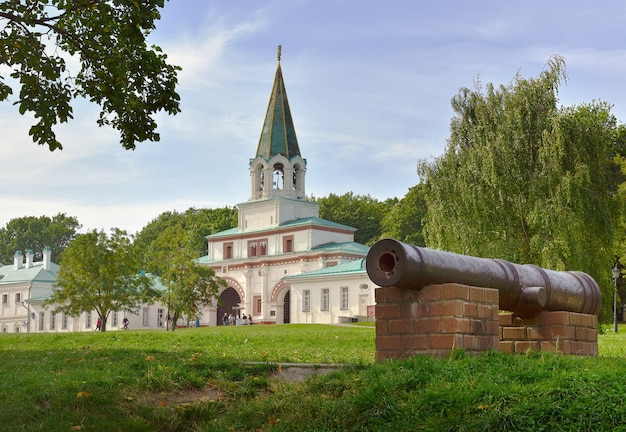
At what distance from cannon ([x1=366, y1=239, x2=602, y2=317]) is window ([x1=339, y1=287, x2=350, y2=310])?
4702cm

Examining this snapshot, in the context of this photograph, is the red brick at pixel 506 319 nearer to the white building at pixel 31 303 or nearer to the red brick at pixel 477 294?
the red brick at pixel 477 294

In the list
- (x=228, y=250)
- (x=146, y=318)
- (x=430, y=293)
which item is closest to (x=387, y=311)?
(x=430, y=293)

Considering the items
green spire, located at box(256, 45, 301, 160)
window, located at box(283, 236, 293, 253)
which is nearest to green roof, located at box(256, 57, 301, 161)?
green spire, located at box(256, 45, 301, 160)

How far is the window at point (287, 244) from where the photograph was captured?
6656 centimetres

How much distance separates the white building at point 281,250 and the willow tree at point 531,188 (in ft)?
87.1

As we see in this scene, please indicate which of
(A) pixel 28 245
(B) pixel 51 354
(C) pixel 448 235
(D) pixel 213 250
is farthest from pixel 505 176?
(A) pixel 28 245

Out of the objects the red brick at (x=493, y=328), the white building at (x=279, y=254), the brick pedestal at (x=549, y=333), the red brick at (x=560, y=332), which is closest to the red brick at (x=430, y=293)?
the red brick at (x=493, y=328)

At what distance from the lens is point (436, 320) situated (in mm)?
8523

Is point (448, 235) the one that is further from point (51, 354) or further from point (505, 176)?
point (51, 354)

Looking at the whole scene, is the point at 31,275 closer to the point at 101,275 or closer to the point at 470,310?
the point at 101,275

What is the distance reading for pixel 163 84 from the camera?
1055 cm

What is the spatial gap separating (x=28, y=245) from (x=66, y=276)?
72568 mm

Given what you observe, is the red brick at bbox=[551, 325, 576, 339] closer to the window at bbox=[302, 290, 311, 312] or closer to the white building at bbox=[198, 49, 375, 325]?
the white building at bbox=[198, 49, 375, 325]

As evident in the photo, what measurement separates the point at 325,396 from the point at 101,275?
35811mm
